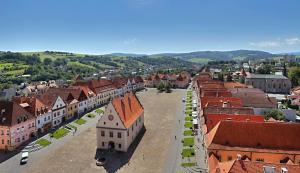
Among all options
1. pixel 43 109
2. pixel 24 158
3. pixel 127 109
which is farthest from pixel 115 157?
pixel 43 109

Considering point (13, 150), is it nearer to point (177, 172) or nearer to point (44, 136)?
point (44, 136)

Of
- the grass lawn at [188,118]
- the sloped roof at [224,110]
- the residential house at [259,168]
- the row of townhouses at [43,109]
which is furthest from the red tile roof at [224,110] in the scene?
the row of townhouses at [43,109]

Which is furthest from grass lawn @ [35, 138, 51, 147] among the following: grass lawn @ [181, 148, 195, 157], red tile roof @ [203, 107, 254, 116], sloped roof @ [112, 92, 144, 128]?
red tile roof @ [203, 107, 254, 116]

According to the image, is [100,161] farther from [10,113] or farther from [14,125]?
[10,113]

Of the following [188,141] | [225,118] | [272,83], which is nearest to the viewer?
[225,118]

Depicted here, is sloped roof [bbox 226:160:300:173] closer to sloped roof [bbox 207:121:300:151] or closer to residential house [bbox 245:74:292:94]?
sloped roof [bbox 207:121:300:151]

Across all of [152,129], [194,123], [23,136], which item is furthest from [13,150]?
[194,123]

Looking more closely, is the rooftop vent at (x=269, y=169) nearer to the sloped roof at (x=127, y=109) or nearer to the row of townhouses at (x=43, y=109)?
the sloped roof at (x=127, y=109)

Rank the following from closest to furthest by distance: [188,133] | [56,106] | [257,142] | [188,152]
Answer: [257,142] < [188,152] < [188,133] < [56,106]

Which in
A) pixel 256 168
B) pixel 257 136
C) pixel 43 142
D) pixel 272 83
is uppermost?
pixel 272 83
